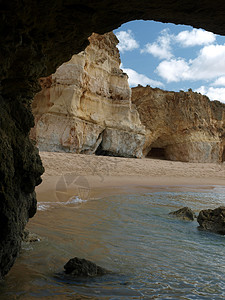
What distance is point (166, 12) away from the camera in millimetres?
2293

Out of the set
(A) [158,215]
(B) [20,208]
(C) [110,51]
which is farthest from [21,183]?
(C) [110,51]

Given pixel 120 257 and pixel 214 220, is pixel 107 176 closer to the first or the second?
pixel 214 220

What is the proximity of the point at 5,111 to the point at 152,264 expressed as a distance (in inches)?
96.9

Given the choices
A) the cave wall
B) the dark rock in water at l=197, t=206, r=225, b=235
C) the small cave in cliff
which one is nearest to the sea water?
the dark rock in water at l=197, t=206, r=225, b=235

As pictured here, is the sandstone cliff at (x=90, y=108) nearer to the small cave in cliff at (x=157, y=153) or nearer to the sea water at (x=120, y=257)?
the small cave in cliff at (x=157, y=153)

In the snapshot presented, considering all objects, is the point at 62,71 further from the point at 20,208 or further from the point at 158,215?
the point at 20,208

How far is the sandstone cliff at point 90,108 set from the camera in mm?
16250

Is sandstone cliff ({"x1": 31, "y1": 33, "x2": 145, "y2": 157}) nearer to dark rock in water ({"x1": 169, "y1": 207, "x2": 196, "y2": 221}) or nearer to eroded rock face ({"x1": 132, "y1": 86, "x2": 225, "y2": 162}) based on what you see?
eroded rock face ({"x1": 132, "y1": 86, "x2": 225, "y2": 162})

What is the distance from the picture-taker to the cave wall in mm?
1972

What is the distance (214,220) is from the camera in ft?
16.1

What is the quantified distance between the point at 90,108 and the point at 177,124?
38.8 feet

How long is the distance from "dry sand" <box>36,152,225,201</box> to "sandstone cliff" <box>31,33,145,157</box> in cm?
274

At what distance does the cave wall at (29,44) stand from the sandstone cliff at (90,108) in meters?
13.7

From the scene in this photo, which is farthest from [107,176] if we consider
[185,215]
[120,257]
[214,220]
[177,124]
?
[177,124]
